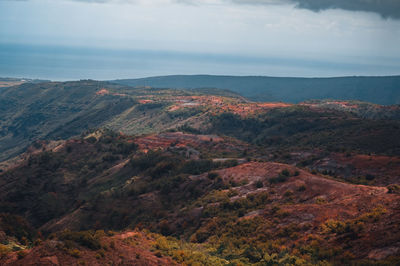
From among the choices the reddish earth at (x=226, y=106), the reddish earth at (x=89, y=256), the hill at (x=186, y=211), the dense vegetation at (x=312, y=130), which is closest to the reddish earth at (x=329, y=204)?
the hill at (x=186, y=211)

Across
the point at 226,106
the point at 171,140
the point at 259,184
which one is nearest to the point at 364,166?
the point at 259,184

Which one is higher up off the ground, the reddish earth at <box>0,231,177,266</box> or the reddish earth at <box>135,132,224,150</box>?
the reddish earth at <box>0,231,177,266</box>

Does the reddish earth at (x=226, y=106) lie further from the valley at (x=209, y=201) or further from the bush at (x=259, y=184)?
the bush at (x=259, y=184)

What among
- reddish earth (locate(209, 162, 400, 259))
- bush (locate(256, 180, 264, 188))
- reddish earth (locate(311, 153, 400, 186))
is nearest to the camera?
reddish earth (locate(209, 162, 400, 259))

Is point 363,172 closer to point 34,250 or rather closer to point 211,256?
point 211,256

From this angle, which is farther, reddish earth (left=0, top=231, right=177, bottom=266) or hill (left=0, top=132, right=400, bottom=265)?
hill (left=0, top=132, right=400, bottom=265)

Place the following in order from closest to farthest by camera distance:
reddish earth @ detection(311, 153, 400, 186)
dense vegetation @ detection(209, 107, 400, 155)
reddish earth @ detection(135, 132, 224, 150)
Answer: reddish earth @ detection(311, 153, 400, 186)
reddish earth @ detection(135, 132, 224, 150)
dense vegetation @ detection(209, 107, 400, 155)

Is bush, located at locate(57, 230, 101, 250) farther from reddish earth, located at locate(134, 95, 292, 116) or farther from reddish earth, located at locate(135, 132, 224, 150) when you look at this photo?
reddish earth, located at locate(134, 95, 292, 116)

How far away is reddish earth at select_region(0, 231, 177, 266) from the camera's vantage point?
16.6 m

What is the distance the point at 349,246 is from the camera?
19.2 meters

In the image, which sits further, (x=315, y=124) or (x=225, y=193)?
(x=315, y=124)

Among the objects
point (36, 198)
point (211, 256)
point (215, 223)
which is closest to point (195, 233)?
point (215, 223)

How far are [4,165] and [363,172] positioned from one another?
89.4 m

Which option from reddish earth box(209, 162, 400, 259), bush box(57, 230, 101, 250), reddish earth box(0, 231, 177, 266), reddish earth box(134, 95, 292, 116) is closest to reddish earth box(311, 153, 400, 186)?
reddish earth box(209, 162, 400, 259)
